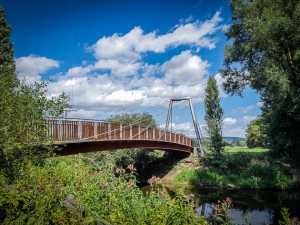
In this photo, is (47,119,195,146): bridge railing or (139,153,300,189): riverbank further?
(139,153,300,189): riverbank

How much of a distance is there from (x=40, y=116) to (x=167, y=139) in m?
20.1

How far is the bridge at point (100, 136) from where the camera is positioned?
12230 millimetres

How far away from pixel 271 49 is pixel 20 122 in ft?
48.3

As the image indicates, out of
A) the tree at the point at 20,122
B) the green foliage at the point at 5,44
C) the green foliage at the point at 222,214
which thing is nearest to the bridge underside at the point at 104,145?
the tree at the point at 20,122

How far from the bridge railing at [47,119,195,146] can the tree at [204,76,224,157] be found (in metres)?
6.54

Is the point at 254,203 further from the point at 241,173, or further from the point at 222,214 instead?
the point at 222,214

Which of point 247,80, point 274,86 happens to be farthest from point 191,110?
point 274,86

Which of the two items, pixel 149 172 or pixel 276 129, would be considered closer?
pixel 276 129

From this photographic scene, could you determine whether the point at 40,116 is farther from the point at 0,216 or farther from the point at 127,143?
the point at 127,143

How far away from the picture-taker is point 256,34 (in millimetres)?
14164

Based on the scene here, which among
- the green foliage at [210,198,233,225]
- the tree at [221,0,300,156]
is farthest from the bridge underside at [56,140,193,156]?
the tree at [221,0,300,156]

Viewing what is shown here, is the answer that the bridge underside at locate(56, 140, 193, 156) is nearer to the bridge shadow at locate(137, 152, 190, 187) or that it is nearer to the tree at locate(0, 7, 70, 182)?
the tree at locate(0, 7, 70, 182)

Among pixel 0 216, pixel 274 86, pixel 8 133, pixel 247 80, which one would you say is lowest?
pixel 0 216

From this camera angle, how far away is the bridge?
481 inches
